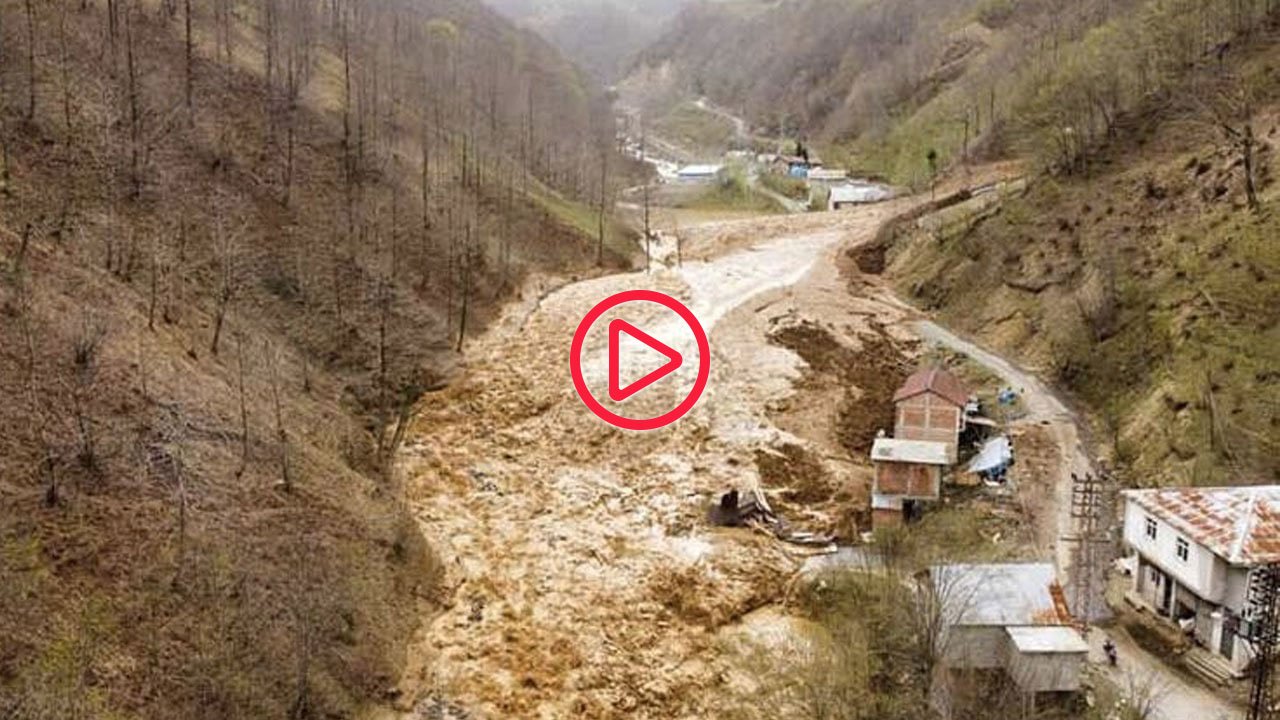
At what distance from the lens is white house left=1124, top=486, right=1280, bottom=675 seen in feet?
72.3

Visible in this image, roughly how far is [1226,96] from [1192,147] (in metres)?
3.10

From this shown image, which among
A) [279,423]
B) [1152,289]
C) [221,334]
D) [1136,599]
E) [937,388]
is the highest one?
[1152,289]

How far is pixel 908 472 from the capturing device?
2984 centimetres

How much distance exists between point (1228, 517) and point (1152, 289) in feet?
54.1

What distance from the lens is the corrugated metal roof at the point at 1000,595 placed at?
21.3 metres

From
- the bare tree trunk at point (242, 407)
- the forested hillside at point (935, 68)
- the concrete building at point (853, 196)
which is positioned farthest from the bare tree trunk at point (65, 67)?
the concrete building at point (853, 196)

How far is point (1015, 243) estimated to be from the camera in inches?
1912

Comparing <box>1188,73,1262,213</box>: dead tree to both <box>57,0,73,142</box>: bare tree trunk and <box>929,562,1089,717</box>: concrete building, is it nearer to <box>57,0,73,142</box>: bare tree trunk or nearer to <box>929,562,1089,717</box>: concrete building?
<box>929,562,1089,717</box>: concrete building

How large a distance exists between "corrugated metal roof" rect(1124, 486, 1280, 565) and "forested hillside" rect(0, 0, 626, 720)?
16262 millimetres

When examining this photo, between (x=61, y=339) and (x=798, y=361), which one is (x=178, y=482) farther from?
(x=798, y=361)

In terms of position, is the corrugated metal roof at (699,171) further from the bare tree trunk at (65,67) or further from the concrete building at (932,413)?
the concrete building at (932,413)

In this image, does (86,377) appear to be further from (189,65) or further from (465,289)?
(189,65)

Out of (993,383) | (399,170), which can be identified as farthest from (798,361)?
(399,170)

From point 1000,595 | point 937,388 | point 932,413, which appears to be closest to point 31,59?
point 937,388
